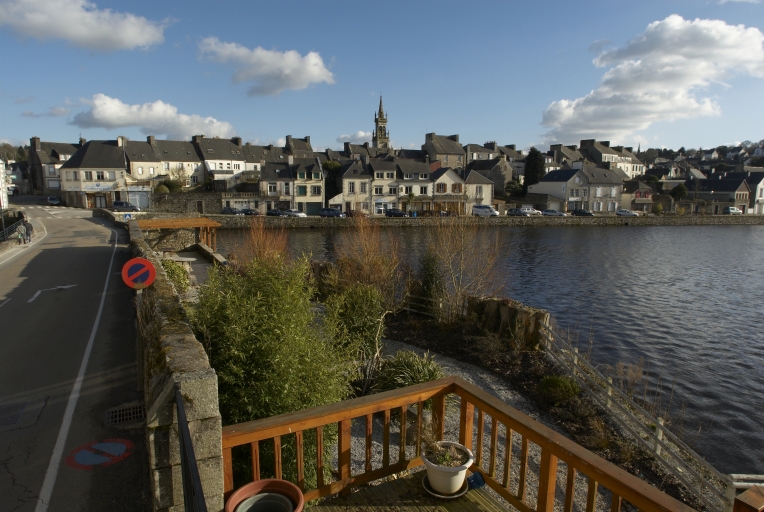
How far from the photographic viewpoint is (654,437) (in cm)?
920

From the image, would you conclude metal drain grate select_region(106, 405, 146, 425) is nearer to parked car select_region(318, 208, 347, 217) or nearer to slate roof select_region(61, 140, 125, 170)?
parked car select_region(318, 208, 347, 217)

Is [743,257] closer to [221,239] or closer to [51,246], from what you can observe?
[221,239]

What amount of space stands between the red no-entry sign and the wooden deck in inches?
206

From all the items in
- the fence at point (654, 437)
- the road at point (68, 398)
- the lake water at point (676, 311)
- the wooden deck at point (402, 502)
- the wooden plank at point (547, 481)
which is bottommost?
the lake water at point (676, 311)

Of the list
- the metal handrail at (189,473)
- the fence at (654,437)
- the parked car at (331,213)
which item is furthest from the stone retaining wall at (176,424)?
the parked car at (331,213)

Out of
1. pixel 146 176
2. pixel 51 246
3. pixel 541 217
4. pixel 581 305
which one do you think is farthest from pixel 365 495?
pixel 146 176

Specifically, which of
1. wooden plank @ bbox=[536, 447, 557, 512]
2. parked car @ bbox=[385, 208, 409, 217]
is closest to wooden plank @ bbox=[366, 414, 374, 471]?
wooden plank @ bbox=[536, 447, 557, 512]

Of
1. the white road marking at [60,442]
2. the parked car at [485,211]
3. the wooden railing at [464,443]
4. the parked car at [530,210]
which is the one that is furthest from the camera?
the parked car at [530,210]

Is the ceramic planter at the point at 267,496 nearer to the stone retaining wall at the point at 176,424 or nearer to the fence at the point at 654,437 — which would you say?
the stone retaining wall at the point at 176,424

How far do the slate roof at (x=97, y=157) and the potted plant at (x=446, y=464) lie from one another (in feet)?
264

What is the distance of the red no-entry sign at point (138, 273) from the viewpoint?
26.8ft

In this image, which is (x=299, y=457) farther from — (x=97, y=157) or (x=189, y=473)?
(x=97, y=157)

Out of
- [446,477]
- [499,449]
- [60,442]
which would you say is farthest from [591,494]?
[60,442]

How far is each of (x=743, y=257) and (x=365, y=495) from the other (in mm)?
54269
